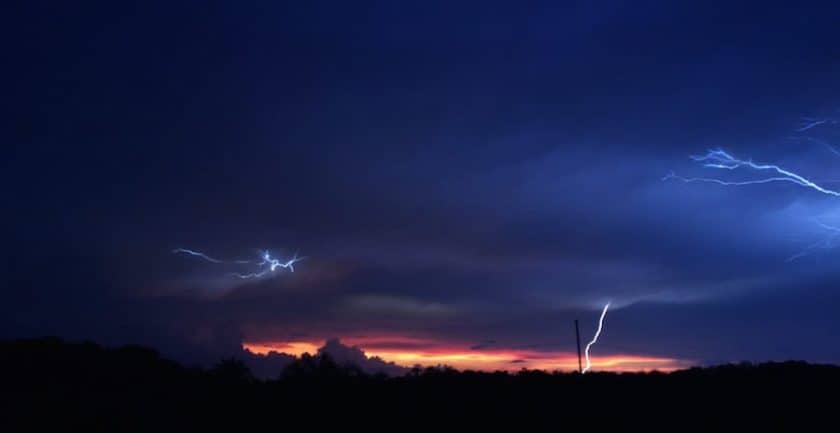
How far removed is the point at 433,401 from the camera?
22.7 meters

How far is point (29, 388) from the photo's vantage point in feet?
85.9

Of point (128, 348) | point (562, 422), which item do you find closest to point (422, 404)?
point (562, 422)

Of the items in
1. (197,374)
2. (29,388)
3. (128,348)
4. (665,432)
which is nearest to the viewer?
(665,432)

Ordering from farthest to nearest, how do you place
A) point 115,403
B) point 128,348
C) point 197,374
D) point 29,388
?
point 128,348 < point 197,374 < point 29,388 < point 115,403

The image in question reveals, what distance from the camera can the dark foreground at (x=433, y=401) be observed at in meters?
20.4

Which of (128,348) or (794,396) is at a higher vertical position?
(128,348)

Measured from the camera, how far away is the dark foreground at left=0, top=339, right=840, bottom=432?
803 inches

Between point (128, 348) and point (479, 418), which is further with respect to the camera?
point (128, 348)

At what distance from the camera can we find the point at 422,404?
2234 centimetres

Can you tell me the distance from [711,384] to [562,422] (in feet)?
27.4

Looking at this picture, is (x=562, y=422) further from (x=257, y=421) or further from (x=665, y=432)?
(x=257, y=421)

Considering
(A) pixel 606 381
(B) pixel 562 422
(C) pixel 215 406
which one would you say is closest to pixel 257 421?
(C) pixel 215 406

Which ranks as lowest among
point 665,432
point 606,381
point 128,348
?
point 665,432

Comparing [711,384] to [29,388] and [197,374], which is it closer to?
[197,374]
